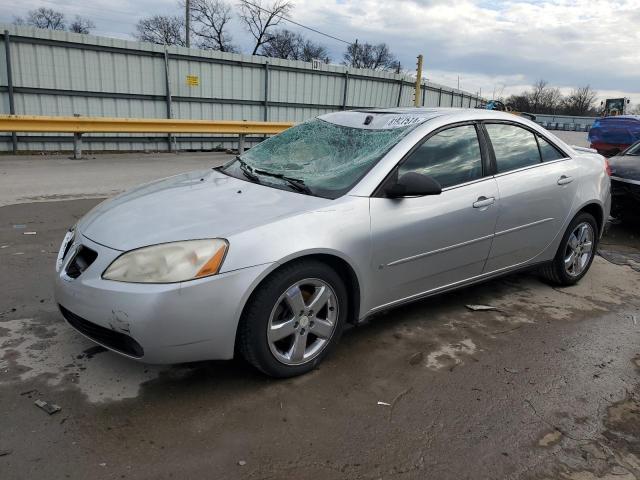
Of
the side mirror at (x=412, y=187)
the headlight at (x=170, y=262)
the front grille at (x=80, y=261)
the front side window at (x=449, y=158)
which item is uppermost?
the front side window at (x=449, y=158)

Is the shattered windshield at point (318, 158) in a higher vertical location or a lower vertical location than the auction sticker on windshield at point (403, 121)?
lower

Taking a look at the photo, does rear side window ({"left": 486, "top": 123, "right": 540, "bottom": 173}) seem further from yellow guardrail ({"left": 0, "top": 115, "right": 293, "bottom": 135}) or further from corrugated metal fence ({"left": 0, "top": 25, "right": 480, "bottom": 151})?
corrugated metal fence ({"left": 0, "top": 25, "right": 480, "bottom": 151})

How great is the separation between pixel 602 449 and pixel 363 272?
1488mm

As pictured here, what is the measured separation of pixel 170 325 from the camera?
253 centimetres

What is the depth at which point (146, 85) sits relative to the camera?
1350 cm

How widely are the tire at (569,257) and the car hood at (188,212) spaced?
252 centimetres

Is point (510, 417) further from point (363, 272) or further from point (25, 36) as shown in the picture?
point (25, 36)

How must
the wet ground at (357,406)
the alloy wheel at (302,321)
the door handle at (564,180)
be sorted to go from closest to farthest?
the wet ground at (357,406) < the alloy wheel at (302,321) < the door handle at (564,180)

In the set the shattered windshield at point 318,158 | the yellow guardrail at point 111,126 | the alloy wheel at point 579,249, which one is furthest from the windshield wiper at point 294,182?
the yellow guardrail at point 111,126

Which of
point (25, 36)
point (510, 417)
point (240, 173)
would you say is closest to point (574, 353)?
point (510, 417)

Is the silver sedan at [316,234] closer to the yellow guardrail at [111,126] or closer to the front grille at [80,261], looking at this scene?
the front grille at [80,261]

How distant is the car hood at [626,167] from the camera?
666 centimetres

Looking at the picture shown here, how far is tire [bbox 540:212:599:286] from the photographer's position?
449 centimetres

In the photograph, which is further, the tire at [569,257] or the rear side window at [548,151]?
the tire at [569,257]
